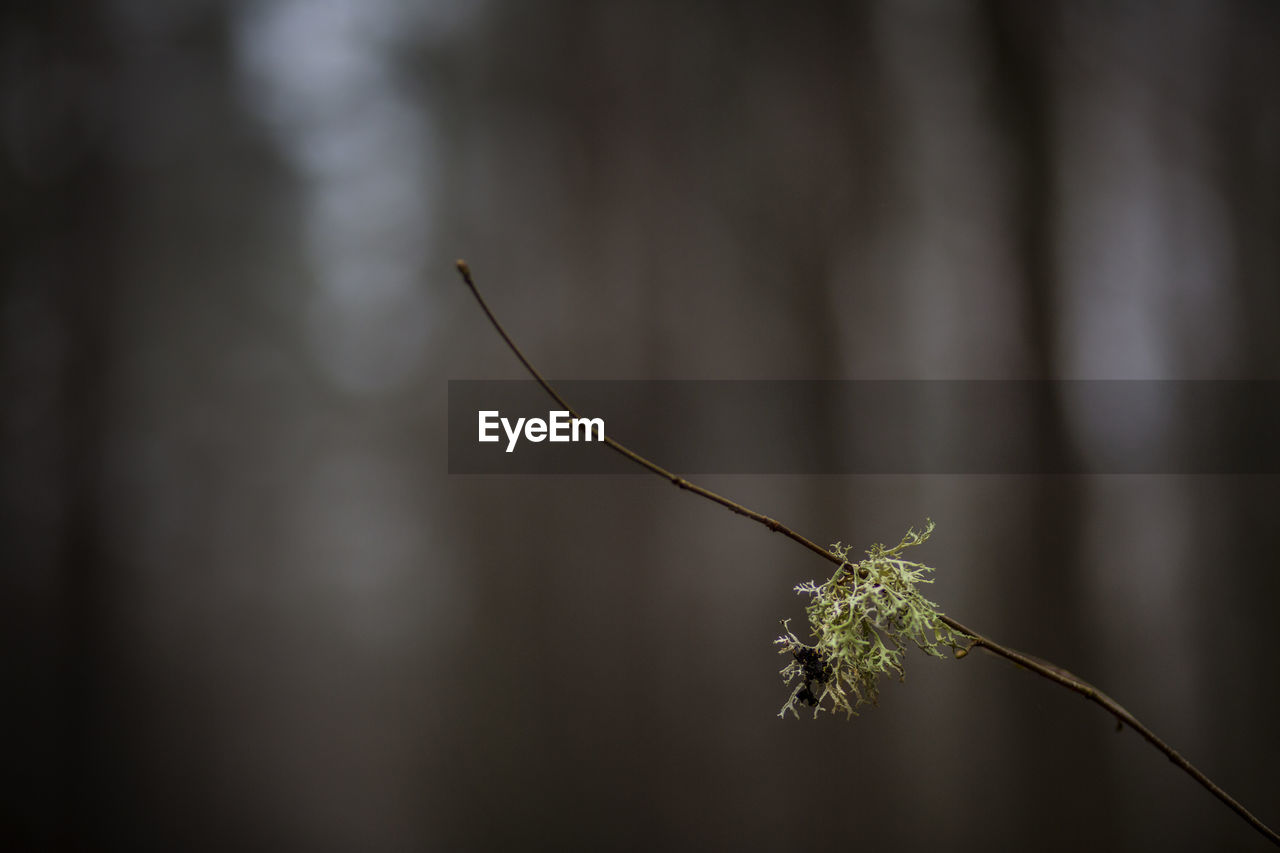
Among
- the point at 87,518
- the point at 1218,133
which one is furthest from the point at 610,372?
the point at 1218,133

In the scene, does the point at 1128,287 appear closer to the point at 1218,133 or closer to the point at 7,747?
the point at 1218,133
